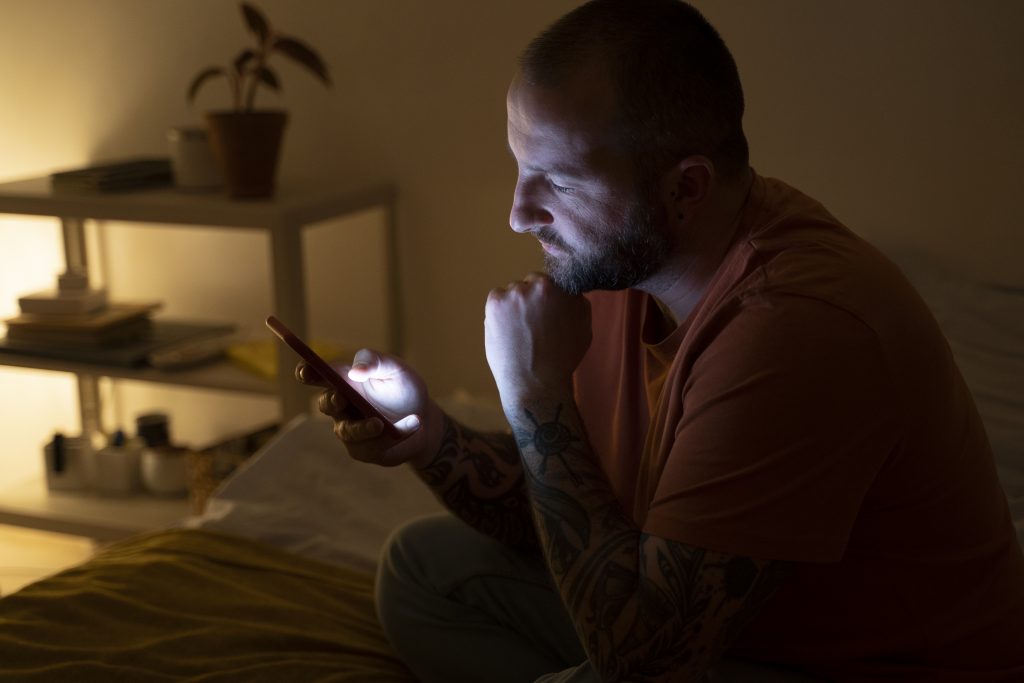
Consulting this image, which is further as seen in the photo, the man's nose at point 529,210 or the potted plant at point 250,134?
the potted plant at point 250,134

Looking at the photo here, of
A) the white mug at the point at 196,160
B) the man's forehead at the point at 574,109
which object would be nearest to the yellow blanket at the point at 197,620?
the man's forehead at the point at 574,109

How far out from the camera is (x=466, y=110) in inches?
90.0

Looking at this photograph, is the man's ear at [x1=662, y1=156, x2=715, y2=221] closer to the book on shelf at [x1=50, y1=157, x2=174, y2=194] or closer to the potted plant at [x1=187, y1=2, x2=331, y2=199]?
the potted plant at [x1=187, y1=2, x2=331, y2=199]

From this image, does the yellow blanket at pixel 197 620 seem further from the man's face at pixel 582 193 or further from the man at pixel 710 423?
the man's face at pixel 582 193

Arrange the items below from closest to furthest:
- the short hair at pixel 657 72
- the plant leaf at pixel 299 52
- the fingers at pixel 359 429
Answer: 1. the short hair at pixel 657 72
2. the fingers at pixel 359 429
3. the plant leaf at pixel 299 52

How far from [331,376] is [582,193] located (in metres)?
0.28

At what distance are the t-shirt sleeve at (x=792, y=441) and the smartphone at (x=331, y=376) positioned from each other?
34 centimetres

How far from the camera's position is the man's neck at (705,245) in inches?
42.8

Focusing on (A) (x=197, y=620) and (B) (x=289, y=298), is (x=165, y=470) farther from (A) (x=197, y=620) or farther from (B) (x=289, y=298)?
(A) (x=197, y=620)

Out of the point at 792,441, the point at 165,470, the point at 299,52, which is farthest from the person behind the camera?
the point at 165,470

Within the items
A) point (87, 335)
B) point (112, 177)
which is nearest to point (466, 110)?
point (112, 177)

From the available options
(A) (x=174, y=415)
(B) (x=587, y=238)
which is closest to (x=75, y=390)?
(A) (x=174, y=415)

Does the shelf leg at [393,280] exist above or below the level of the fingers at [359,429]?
below

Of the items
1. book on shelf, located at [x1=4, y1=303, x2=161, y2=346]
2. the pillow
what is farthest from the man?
book on shelf, located at [x1=4, y1=303, x2=161, y2=346]
